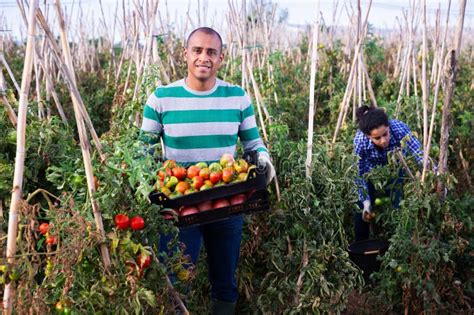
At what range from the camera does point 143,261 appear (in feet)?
5.82

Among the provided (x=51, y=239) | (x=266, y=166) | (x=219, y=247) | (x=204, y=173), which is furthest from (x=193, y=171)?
(x=51, y=239)

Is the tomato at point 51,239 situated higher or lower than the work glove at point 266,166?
lower

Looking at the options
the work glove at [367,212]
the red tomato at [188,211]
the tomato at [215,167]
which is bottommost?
the work glove at [367,212]

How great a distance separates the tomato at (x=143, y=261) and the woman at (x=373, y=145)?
5.07 feet

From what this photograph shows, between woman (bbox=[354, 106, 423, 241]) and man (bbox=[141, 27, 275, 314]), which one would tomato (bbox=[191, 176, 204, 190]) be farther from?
woman (bbox=[354, 106, 423, 241])

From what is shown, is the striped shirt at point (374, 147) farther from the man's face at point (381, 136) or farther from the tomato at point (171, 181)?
the tomato at point (171, 181)

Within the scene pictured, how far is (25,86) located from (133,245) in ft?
1.86

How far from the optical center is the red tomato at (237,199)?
6.82 ft

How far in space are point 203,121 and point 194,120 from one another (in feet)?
0.12

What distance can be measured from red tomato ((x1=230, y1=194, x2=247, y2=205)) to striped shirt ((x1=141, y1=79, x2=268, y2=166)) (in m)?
0.24

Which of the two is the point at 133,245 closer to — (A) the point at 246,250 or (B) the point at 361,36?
(A) the point at 246,250

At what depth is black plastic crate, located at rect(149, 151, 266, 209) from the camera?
1984mm

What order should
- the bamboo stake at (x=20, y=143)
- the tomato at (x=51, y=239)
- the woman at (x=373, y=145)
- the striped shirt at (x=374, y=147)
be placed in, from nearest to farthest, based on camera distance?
the bamboo stake at (x=20, y=143), the tomato at (x=51, y=239), the woman at (x=373, y=145), the striped shirt at (x=374, y=147)

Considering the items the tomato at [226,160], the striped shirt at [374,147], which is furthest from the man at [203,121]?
the striped shirt at [374,147]
